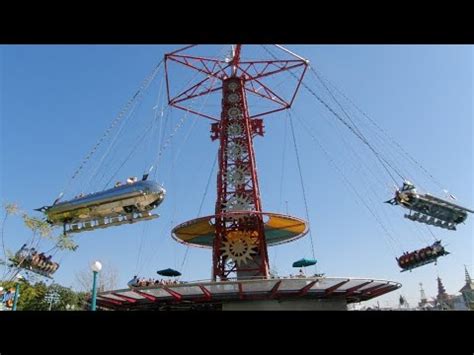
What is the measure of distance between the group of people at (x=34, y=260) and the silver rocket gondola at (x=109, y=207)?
222 cm

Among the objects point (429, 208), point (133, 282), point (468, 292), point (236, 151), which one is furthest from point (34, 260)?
point (468, 292)

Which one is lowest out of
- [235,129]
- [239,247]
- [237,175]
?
[239,247]

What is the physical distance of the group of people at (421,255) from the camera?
20.1m

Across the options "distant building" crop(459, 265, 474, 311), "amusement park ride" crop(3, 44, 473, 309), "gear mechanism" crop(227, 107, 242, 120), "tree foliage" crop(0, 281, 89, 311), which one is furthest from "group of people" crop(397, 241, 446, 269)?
"tree foliage" crop(0, 281, 89, 311)

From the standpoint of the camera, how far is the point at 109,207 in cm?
1588

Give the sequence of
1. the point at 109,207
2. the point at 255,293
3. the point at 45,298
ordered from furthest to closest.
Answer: the point at 45,298
the point at 255,293
the point at 109,207

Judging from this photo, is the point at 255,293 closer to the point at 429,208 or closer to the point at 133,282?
the point at 133,282

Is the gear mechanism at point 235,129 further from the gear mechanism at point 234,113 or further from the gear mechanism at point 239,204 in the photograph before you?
the gear mechanism at point 239,204

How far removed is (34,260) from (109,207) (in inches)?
214

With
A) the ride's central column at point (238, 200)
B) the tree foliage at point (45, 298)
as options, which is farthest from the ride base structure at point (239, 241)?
the tree foliage at point (45, 298)

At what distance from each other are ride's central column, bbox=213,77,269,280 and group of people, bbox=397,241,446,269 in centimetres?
756
